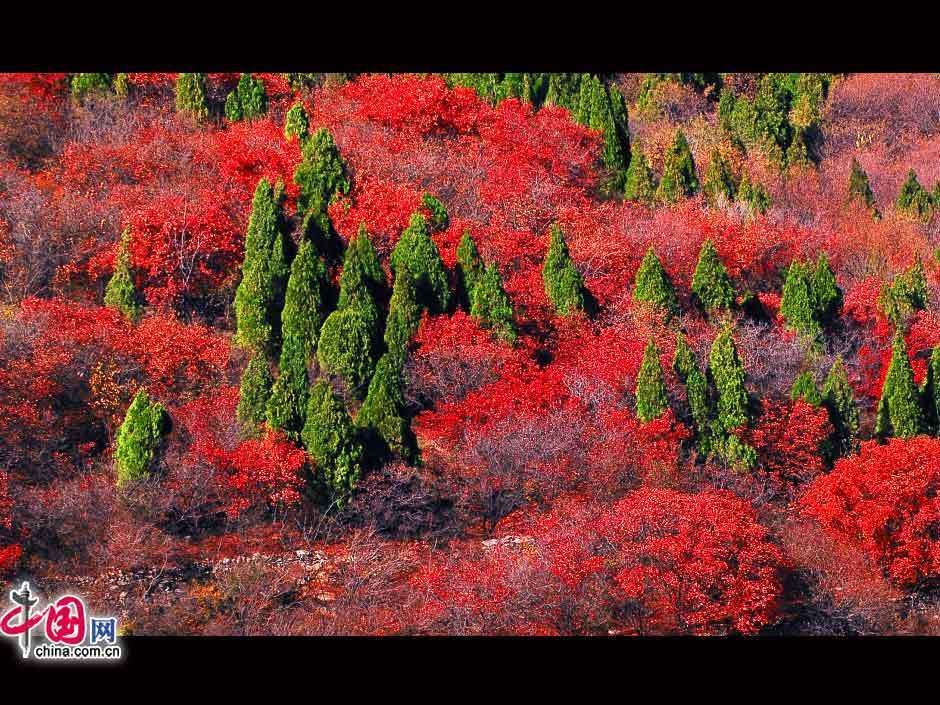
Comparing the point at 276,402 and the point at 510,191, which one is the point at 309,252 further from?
the point at 510,191

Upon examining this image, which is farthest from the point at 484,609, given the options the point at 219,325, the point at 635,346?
the point at 219,325

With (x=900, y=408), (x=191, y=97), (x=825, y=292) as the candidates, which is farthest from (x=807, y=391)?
(x=191, y=97)

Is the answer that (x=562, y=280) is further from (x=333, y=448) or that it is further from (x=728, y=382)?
(x=333, y=448)

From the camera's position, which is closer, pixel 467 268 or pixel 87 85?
pixel 467 268

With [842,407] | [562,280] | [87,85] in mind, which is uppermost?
[87,85]

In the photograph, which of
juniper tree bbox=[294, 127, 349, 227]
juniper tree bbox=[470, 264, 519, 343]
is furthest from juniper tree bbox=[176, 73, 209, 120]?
juniper tree bbox=[470, 264, 519, 343]

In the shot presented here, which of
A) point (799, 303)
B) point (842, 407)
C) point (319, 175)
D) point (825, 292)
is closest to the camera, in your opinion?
point (842, 407)
